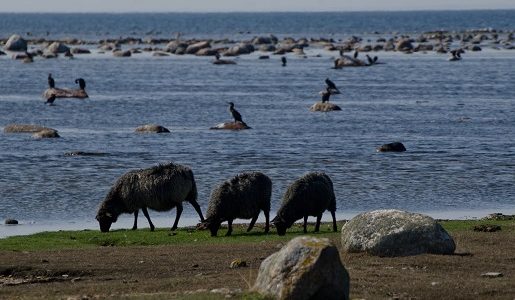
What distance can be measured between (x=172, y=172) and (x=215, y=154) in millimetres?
15961

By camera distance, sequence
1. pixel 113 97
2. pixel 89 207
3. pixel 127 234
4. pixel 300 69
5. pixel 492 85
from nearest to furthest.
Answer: pixel 127 234, pixel 89 207, pixel 113 97, pixel 492 85, pixel 300 69

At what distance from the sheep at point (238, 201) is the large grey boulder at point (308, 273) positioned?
9.30 meters

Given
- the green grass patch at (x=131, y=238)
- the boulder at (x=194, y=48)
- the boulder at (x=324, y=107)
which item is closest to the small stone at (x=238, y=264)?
the green grass patch at (x=131, y=238)

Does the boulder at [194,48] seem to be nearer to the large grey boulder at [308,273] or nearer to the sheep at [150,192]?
the sheep at [150,192]

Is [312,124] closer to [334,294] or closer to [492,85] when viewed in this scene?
[492,85]

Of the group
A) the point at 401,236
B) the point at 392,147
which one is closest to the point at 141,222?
the point at 401,236

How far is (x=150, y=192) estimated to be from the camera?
2550 centimetres

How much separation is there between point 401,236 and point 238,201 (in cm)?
549

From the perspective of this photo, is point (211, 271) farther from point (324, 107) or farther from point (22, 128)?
point (324, 107)

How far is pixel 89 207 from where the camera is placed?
30.1 metres

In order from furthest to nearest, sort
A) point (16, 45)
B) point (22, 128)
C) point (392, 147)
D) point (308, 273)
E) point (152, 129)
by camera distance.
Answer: point (16, 45), point (152, 129), point (22, 128), point (392, 147), point (308, 273)

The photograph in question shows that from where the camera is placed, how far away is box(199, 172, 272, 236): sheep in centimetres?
2428

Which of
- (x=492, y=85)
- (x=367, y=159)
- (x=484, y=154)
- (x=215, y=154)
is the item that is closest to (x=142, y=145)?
(x=215, y=154)

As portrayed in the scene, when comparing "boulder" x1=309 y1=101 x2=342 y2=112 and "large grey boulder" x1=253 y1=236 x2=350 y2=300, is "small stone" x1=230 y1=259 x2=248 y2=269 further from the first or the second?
"boulder" x1=309 y1=101 x2=342 y2=112
